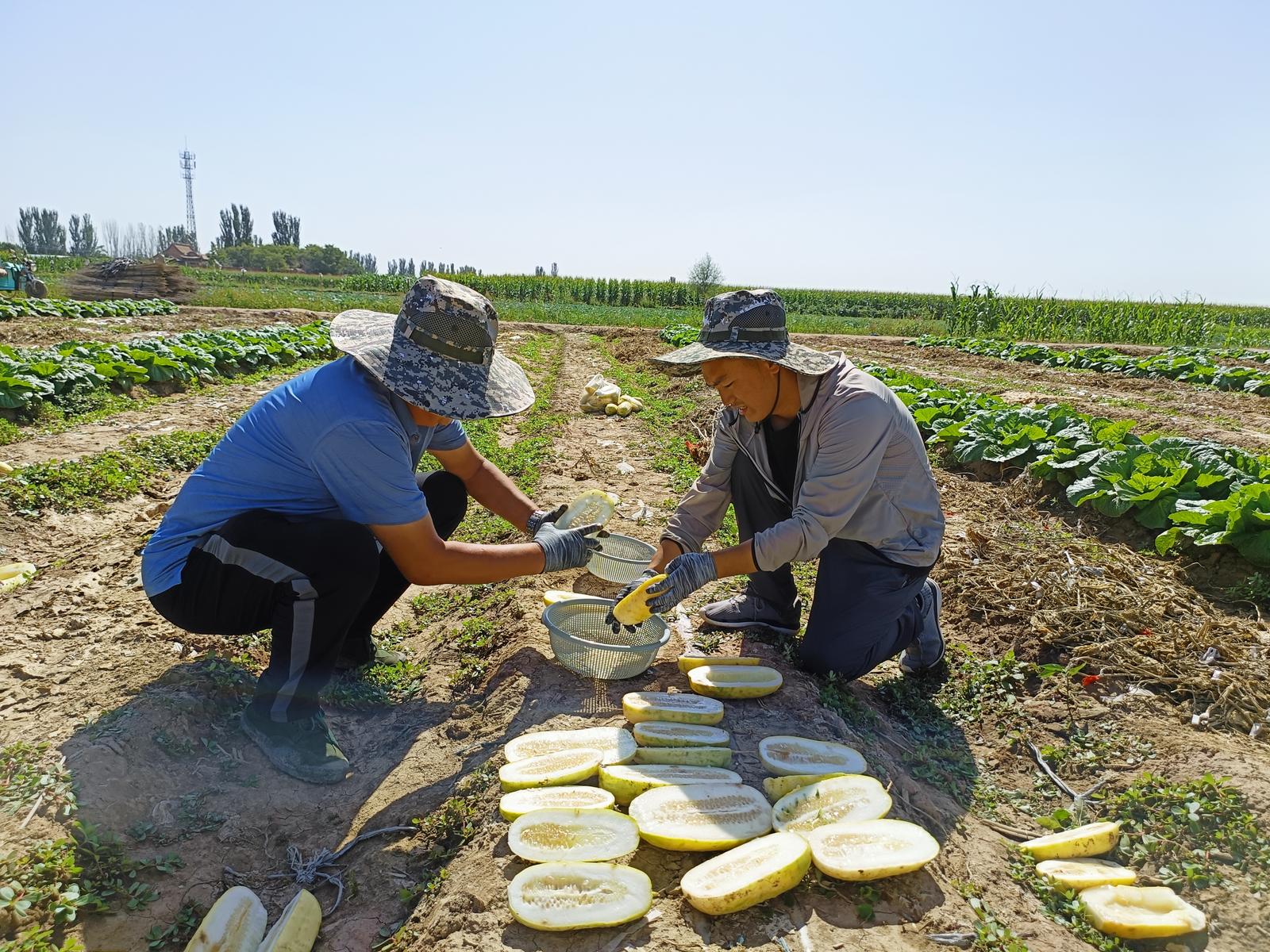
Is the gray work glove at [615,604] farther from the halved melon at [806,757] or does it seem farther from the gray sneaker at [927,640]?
the gray sneaker at [927,640]

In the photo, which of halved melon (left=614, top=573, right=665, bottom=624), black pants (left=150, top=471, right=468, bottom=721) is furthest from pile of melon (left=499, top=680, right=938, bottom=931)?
black pants (left=150, top=471, right=468, bottom=721)

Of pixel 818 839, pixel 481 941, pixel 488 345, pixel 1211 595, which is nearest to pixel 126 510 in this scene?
pixel 488 345

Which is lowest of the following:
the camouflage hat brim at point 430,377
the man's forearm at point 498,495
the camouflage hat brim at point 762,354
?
the man's forearm at point 498,495

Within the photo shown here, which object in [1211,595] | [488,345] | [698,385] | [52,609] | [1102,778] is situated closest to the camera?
[488,345]

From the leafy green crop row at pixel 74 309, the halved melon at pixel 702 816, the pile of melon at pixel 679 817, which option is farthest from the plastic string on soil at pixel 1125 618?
the leafy green crop row at pixel 74 309

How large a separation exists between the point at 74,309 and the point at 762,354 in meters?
22.3

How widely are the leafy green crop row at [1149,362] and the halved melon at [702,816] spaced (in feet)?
48.6

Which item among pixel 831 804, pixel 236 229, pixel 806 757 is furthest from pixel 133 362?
pixel 236 229

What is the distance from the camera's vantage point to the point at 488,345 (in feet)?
9.45

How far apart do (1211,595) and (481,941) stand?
Answer: 14.9ft

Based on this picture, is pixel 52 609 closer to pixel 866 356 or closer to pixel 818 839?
pixel 818 839

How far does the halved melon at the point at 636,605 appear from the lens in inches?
121

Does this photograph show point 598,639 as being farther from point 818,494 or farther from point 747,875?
point 747,875

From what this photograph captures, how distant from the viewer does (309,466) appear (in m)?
2.92
